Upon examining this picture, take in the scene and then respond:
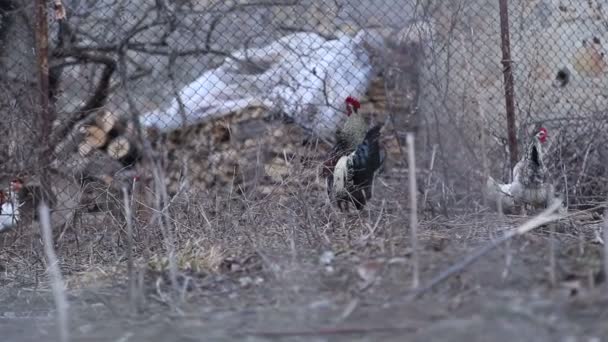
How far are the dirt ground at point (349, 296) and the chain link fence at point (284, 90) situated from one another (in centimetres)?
123

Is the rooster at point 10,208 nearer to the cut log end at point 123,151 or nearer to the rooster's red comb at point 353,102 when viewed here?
the cut log end at point 123,151

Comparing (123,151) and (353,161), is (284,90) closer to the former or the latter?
(353,161)

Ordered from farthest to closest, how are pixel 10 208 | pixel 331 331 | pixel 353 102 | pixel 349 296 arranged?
pixel 353 102 < pixel 10 208 < pixel 349 296 < pixel 331 331

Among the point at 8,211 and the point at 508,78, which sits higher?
the point at 508,78

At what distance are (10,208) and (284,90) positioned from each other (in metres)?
2.12

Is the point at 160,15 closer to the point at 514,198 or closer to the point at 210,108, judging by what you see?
the point at 210,108

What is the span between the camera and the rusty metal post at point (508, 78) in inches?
240

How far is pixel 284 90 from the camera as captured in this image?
6801 millimetres

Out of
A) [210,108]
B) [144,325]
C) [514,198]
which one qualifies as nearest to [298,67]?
[210,108]

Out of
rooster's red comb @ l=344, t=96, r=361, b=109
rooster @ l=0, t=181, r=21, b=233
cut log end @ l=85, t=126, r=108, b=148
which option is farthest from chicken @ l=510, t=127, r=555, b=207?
rooster @ l=0, t=181, r=21, b=233

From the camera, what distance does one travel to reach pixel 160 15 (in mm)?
6559

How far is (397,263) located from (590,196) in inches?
102

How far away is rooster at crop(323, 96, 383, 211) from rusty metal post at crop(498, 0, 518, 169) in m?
0.89

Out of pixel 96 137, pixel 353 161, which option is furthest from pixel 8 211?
pixel 353 161
